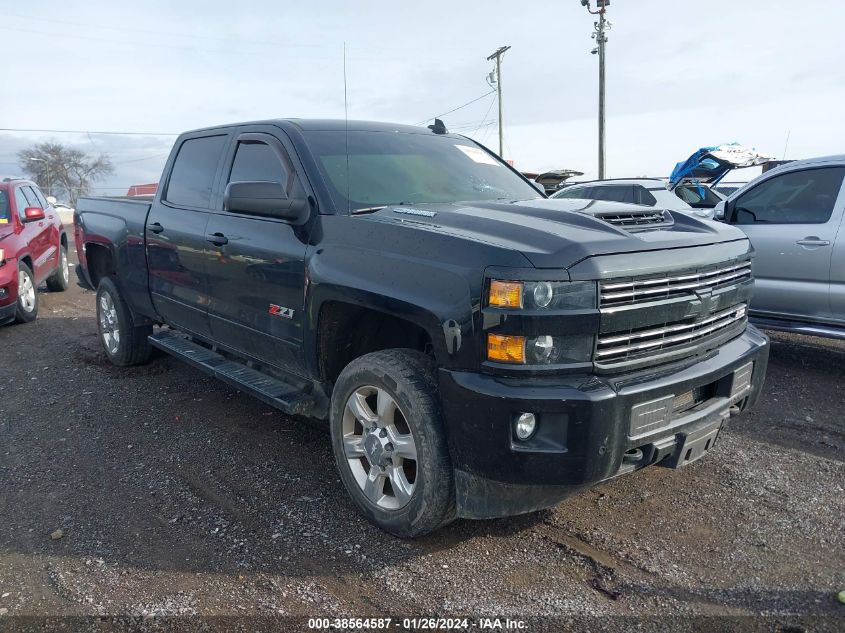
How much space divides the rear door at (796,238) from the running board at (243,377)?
4.32m

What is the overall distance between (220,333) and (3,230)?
5.50 metres

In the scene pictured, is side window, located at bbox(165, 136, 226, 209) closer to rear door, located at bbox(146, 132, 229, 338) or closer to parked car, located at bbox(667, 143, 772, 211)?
rear door, located at bbox(146, 132, 229, 338)

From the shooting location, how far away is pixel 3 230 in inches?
324

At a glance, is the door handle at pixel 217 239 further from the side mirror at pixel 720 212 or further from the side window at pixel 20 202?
the side window at pixel 20 202

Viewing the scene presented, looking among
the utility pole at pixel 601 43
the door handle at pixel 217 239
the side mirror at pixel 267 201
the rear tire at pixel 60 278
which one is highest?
the utility pole at pixel 601 43

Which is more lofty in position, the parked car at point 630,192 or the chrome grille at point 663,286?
the parked car at point 630,192

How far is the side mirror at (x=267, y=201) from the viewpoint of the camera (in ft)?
11.4

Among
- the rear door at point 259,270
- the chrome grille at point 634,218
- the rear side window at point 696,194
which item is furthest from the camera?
the rear side window at point 696,194

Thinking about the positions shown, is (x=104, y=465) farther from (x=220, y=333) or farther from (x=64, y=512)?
(x=220, y=333)

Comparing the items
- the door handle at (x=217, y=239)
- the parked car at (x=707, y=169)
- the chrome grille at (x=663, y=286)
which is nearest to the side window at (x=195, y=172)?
the door handle at (x=217, y=239)

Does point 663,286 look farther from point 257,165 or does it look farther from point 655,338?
point 257,165

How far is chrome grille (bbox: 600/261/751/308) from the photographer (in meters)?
2.70

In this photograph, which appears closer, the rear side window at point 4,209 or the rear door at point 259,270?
the rear door at point 259,270

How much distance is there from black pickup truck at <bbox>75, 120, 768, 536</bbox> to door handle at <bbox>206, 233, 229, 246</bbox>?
2 cm
